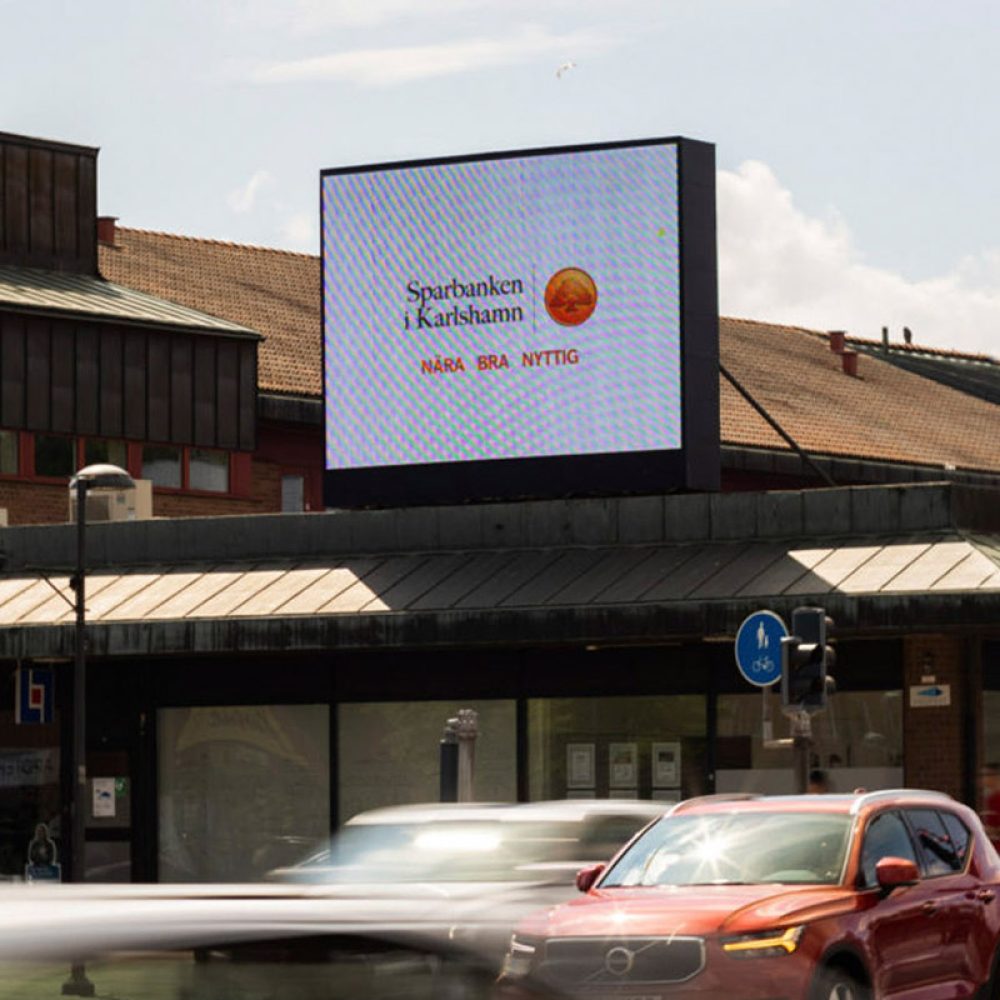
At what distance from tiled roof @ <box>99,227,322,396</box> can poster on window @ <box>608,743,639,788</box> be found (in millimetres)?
20681

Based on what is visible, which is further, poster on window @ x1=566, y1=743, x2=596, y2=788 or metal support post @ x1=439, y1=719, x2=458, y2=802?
poster on window @ x1=566, y1=743, x2=596, y2=788

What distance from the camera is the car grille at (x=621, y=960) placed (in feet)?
47.5

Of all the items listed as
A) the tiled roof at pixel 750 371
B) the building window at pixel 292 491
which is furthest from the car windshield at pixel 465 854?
the building window at pixel 292 491

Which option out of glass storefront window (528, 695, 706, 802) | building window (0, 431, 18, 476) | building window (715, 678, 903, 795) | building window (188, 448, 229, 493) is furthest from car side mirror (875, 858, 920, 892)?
building window (188, 448, 229, 493)

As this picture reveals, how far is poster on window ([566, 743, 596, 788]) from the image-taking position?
32969 millimetres

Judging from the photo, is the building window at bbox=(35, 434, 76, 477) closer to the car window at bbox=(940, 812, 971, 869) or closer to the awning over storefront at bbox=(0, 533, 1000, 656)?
the awning over storefront at bbox=(0, 533, 1000, 656)

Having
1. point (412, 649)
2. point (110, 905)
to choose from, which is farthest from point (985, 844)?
point (412, 649)

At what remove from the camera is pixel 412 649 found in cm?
3359

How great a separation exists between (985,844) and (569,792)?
1602cm

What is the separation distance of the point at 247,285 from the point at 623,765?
26712 mm

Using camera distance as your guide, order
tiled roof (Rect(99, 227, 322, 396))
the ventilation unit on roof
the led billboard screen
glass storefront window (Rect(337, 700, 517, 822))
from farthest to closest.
A: tiled roof (Rect(99, 227, 322, 396))
the ventilation unit on roof
glass storefront window (Rect(337, 700, 517, 822))
the led billboard screen

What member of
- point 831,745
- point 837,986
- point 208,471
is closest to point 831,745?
point 831,745

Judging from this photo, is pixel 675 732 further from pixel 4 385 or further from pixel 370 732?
pixel 4 385

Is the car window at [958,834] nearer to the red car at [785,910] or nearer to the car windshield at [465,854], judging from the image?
the red car at [785,910]
